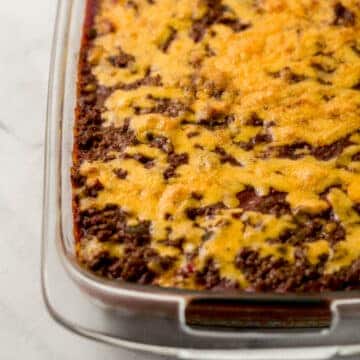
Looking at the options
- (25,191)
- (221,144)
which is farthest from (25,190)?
(221,144)

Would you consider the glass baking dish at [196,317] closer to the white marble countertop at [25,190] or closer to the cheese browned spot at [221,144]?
the cheese browned spot at [221,144]

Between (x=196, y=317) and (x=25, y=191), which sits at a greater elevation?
(x=196, y=317)

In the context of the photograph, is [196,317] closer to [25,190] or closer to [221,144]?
[221,144]

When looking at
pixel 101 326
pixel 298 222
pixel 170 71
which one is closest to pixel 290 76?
pixel 170 71

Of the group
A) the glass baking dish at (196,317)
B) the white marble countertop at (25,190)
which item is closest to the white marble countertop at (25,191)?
the white marble countertop at (25,190)

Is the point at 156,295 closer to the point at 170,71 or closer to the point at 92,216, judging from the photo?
the point at 92,216
